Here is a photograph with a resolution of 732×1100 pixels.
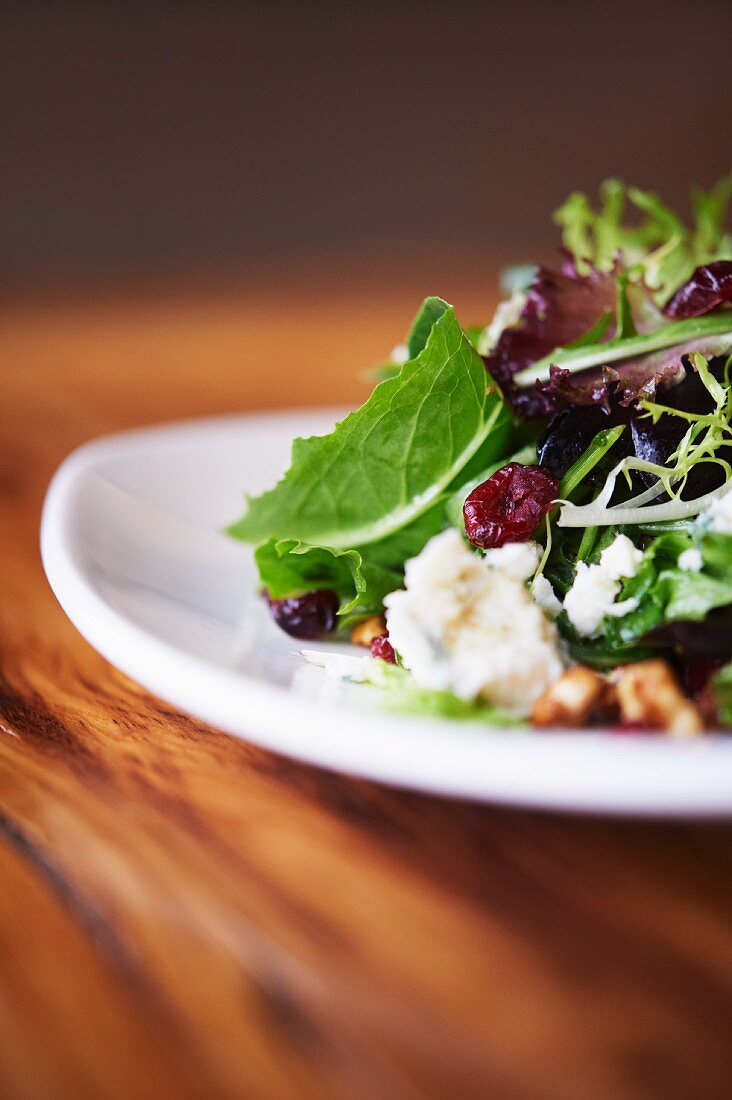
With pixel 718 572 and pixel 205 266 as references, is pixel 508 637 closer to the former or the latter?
pixel 718 572

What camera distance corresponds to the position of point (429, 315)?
185cm

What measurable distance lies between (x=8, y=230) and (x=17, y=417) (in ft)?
14.7

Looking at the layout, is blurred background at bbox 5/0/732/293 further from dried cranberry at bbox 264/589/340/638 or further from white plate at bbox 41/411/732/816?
dried cranberry at bbox 264/589/340/638

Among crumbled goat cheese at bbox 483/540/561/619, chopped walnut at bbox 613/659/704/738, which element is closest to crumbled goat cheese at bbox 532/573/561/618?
crumbled goat cheese at bbox 483/540/561/619

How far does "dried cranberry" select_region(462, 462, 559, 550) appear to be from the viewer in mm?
1660

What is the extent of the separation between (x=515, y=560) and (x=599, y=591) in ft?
0.45

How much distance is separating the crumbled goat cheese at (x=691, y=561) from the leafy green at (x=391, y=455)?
1.52ft

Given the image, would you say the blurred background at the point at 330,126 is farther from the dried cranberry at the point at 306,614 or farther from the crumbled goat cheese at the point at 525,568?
the crumbled goat cheese at the point at 525,568

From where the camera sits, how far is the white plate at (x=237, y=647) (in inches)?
39.7

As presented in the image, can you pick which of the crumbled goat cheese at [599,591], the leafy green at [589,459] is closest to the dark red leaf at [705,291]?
the leafy green at [589,459]

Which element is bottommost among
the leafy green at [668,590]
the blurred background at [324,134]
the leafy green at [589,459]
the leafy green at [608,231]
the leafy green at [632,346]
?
the leafy green at [668,590]

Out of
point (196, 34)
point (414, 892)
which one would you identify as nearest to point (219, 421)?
point (414, 892)

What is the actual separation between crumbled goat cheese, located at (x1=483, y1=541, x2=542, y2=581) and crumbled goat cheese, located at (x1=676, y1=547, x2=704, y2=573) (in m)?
0.22

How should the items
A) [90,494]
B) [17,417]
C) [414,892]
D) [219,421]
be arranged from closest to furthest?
[414,892], [90,494], [219,421], [17,417]
